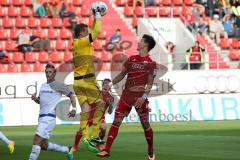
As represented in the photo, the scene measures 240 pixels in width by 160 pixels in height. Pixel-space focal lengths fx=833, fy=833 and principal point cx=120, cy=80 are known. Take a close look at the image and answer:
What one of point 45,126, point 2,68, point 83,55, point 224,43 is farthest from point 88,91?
point 224,43

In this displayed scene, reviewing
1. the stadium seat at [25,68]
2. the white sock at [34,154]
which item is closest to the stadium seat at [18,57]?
the stadium seat at [25,68]

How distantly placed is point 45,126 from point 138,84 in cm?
252

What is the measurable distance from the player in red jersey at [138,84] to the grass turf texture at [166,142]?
890mm

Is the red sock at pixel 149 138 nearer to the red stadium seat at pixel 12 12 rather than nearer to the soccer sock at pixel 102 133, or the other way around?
the soccer sock at pixel 102 133

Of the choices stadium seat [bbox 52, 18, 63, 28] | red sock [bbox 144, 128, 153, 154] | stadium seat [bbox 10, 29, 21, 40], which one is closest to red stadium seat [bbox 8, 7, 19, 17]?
stadium seat [bbox 10, 29, 21, 40]

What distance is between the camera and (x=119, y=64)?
32.7 meters

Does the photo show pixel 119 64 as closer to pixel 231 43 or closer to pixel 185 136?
pixel 231 43

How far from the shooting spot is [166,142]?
20.5 meters

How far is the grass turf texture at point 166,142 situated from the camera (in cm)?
1672

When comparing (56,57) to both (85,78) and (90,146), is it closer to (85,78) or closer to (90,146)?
(85,78)

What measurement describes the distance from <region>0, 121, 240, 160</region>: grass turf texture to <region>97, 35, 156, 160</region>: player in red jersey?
2.92ft

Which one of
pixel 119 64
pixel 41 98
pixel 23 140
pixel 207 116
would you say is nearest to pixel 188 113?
pixel 207 116

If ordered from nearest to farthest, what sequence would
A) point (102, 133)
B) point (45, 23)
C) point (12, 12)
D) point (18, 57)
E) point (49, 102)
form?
point (49, 102)
point (102, 133)
point (18, 57)
point (12, 12)
point (45, 23)

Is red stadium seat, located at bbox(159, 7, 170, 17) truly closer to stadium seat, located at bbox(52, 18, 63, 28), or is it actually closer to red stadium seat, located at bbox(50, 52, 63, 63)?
→ stadium seat, located at bbox(52, 18, 63, 28)
